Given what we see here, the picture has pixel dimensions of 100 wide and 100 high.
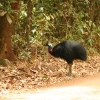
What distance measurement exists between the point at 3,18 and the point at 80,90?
373 centimetres

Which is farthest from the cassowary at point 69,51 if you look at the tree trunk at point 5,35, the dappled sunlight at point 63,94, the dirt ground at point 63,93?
the dappled sunlight at point 63,94

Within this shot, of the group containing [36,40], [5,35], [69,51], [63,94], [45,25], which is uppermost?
[45,25]

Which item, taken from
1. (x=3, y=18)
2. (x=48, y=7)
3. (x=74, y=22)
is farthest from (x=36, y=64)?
(x=74, y=22)

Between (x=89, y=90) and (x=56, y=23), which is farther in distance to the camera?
(x=56, y=23)

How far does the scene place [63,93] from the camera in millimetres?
6789

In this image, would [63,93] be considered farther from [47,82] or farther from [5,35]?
→ [5,35]

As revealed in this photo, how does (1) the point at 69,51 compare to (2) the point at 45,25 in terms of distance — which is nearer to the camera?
(1) the point at 69,51

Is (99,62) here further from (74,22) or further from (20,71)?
(20,71)

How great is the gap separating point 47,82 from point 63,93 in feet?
5.60

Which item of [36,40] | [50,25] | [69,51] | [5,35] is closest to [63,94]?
[69,51]

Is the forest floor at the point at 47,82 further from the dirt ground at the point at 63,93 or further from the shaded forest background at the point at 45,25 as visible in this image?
the shaded forest background at the point at 45,25

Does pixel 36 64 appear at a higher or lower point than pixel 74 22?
lower

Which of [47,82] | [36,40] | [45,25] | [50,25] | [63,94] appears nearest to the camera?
[63,94]

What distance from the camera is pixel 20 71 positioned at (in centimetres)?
901
